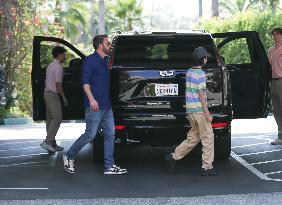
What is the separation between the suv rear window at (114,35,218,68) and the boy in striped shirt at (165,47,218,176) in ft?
Result: 1.91

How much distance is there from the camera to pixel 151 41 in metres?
→ 9.00

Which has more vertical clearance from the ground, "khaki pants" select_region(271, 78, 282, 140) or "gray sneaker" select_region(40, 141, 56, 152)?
"khaki pants" select_region(271, 78, 282, 140)

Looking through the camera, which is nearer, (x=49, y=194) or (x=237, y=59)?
(x=49, y=194)

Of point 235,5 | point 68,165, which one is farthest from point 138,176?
point 235,5

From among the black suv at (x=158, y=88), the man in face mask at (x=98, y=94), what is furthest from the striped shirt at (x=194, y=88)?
the man in face mask at (x=98, y=94)

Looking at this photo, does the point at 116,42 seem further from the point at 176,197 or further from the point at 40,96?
the point at 176,197

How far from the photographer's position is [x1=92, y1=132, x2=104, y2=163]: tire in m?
9.07

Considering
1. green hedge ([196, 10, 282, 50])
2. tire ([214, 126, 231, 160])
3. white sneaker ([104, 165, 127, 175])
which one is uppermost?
green hedge ([196, 10, 282, 50])

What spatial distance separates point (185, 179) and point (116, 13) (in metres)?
Answer: 37.5

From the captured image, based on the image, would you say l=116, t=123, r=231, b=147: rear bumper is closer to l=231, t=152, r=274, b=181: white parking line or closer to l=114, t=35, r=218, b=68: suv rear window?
l=231, t=152, r=274, b=181: white parking line

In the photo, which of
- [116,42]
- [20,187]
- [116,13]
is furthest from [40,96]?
[116,13]

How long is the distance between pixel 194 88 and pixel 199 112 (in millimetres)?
316

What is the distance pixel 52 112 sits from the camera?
33.7ft

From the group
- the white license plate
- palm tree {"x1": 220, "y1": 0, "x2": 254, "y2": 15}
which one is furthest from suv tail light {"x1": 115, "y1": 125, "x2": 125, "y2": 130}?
palm tree {"x1": 220, "y1": 0, "x2": 254, "y2": 15}
